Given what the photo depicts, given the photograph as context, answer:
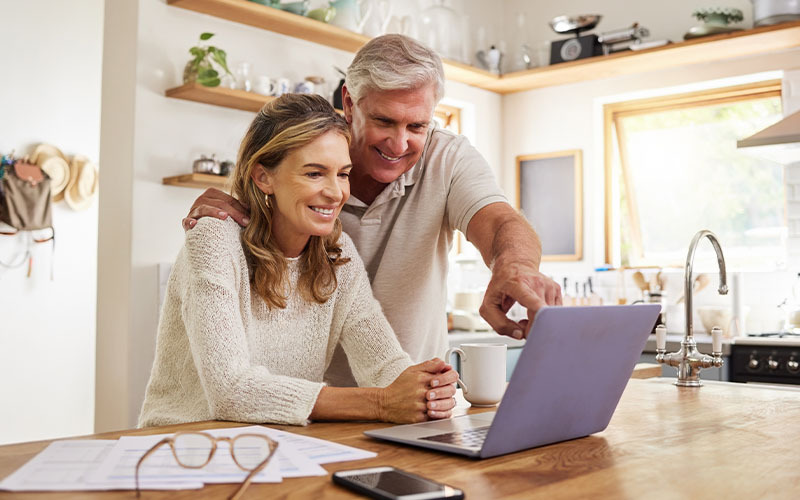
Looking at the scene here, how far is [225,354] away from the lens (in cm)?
145

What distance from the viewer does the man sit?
187cm

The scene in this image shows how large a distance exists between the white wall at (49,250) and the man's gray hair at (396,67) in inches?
140

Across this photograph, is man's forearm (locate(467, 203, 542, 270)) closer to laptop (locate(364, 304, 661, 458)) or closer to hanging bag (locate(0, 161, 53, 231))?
laptop (locate(364, 304, 661, 458))

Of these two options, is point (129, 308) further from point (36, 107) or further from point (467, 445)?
point (467, 445)

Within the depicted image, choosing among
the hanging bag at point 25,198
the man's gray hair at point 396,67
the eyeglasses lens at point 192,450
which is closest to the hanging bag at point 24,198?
the hanging bag at point 25,198

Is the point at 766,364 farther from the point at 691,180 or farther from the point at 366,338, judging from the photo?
the point at 366,338

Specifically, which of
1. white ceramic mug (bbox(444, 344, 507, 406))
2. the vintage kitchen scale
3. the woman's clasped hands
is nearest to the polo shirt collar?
white ceramic mug (bbox(444, 344, 507, 406))

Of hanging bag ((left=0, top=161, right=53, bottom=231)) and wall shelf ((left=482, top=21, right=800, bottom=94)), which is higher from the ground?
wall shelf ((left=482, top=21, right=800, bottom=94))

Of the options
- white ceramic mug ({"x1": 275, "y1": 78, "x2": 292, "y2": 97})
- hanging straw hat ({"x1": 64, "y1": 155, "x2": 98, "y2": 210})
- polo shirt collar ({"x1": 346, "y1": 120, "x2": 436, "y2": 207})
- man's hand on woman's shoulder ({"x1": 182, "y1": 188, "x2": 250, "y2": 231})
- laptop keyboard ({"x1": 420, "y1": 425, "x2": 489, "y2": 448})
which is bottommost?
laptop keyboard ({"x1": 420, "y1": 425, "x2": 489, "y2": 448})

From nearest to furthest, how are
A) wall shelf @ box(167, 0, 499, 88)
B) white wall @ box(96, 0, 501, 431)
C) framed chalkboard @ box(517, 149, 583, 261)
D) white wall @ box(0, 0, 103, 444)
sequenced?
white wall @ box(96, 0, 501, 431), wall shelf @ box(167, 0, 499, 88), white wall @ box(0, 0, 103, 444), framed chalkboard @ box(517, 149, 583, 261)

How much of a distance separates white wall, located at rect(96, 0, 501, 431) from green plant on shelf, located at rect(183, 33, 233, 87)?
0.32 feet

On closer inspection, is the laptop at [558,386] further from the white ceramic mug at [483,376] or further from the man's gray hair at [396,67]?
the man's gray hair at [396,67]

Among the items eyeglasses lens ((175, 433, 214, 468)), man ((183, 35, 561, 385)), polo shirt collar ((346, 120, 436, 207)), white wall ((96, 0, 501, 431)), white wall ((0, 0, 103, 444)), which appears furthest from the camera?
white wall ((0, 0, 103, 444))

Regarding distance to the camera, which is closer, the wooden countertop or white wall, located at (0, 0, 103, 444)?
the wooden countertop
